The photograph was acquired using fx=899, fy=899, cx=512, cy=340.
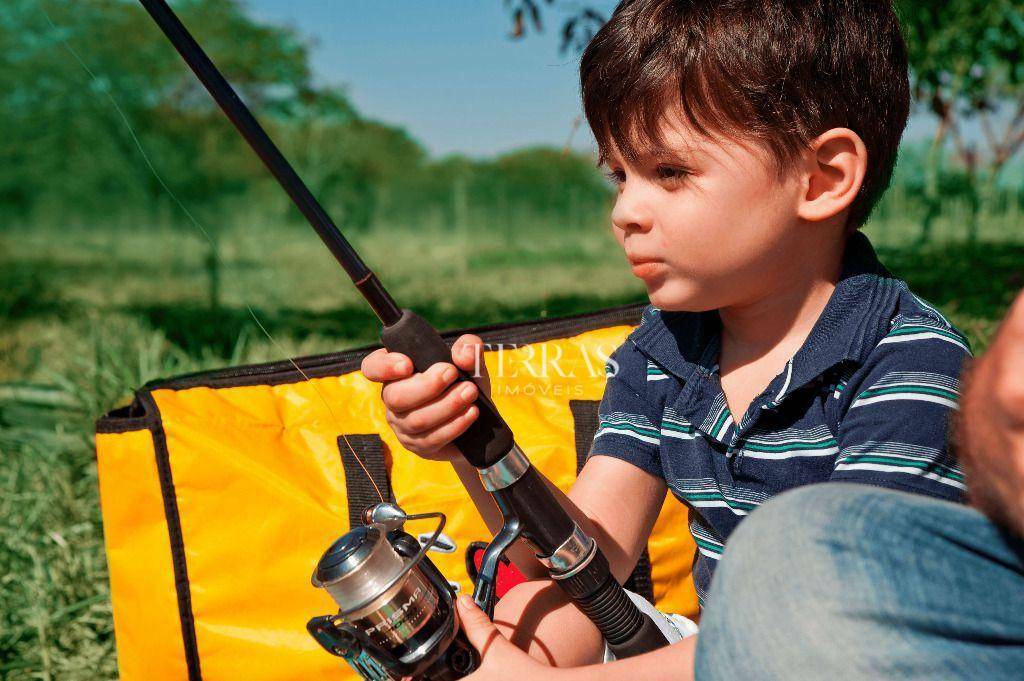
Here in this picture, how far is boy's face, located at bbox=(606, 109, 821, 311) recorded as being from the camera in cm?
129

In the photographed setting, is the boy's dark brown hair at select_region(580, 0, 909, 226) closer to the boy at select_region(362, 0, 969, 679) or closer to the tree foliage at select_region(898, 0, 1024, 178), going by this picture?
the boy at select_region(362, 0, 969, 679)

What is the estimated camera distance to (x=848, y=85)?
134cm

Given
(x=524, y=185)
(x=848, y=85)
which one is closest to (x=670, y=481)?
(x=848, y=85)

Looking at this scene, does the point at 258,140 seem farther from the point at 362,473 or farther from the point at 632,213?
the point at 362,473

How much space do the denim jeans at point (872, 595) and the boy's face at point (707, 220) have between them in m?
0.50

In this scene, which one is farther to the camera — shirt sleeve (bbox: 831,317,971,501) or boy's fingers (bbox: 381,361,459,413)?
boy's fingers (bbox: 381,361,459,413)

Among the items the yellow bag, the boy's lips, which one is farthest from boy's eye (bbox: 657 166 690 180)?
the yellow bag

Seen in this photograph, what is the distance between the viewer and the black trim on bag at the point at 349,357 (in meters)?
1.99

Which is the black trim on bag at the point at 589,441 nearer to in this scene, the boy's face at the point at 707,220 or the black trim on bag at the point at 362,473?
the black trim on bag at the point at 362,473

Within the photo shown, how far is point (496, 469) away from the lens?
4.23ft

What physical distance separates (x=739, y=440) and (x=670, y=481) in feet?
0.55

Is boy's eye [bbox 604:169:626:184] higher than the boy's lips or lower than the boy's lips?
higher

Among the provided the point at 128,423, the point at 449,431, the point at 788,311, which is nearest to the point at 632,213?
the point at 788,311

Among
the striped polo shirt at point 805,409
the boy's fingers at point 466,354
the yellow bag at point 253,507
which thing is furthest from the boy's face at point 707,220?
the yellow bag at point 253,507
